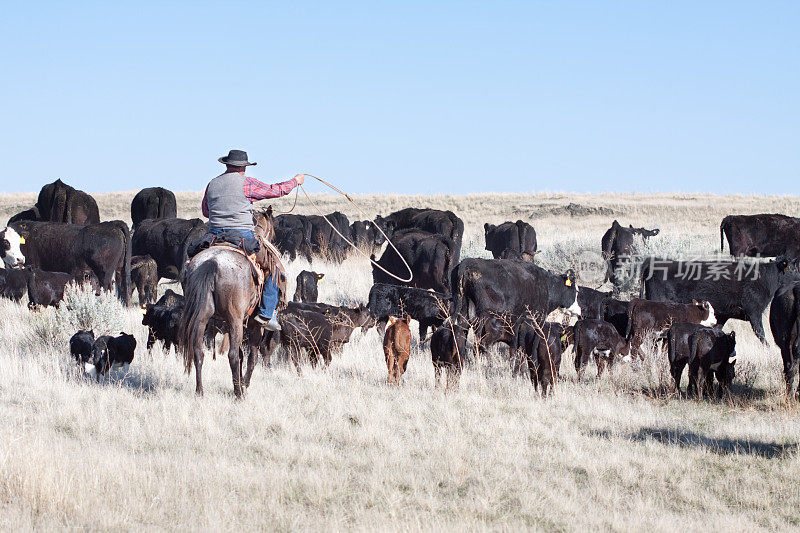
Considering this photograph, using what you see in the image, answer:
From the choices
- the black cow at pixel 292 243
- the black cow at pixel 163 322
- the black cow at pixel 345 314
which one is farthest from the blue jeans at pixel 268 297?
the black cow at pixel 292 243

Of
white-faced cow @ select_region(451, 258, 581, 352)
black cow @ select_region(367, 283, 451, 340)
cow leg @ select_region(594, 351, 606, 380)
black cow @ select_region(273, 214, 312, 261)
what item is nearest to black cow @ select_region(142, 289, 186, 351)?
black cow @ select_region(367, 283, 451, 340)

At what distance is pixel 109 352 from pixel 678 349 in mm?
6263

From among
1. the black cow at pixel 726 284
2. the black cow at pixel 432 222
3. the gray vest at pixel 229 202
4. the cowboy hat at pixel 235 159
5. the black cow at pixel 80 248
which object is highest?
the cowboy hat at pixel 235 159

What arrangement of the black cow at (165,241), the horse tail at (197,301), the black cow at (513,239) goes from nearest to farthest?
the horse tail at (197,301)
the black cow at (165,241)
the black cow at (513,239)

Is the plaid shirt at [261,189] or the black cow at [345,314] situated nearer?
the plaid shirt at [261,189]

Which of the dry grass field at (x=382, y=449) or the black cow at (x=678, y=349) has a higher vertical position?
the black cow at (x=678, y=349)

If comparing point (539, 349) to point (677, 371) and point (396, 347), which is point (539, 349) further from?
point (677, 371)

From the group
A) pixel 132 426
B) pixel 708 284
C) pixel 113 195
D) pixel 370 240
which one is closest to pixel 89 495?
pixel 132 426

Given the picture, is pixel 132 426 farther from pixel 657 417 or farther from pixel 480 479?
pixel 657 417

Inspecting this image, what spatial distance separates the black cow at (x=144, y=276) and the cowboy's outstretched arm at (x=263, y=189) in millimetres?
9100

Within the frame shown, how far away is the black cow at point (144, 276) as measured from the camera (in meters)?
17.1

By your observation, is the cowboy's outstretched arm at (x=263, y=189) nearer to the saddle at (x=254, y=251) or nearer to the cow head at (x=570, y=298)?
the saddle at (x=254, y=251)

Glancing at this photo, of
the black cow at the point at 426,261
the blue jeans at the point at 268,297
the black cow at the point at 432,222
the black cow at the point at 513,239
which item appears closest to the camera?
the blue jeans at the point at 268,297

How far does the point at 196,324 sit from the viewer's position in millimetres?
8102
